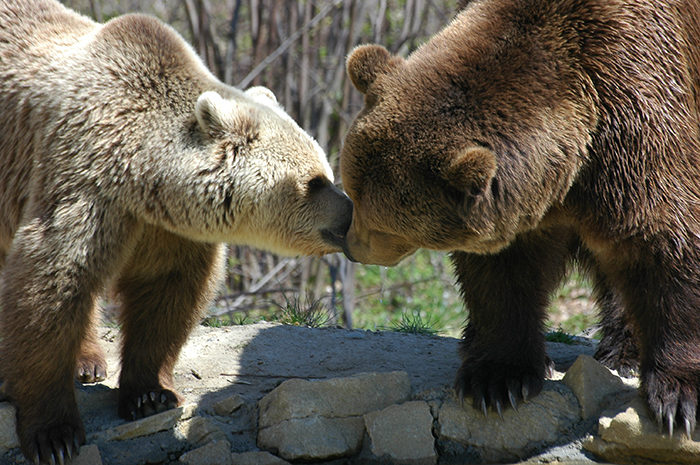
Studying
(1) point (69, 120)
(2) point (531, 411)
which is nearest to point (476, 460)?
(2) point (531, 411)

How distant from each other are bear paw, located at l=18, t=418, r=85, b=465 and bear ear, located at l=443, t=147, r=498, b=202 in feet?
7.55

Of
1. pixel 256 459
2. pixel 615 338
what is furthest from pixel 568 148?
pixel 256 459

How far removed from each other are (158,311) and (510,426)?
6.80ft

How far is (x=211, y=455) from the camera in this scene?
3.91 m

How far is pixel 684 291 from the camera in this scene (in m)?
3.52

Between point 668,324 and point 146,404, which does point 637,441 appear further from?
point 146,404

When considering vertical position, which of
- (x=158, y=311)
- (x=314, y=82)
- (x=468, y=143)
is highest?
(x=314, y=82)

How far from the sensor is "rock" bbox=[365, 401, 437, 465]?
3943 mm

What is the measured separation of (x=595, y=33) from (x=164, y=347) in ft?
9.49

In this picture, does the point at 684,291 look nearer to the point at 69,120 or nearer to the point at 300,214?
the point at 300,214

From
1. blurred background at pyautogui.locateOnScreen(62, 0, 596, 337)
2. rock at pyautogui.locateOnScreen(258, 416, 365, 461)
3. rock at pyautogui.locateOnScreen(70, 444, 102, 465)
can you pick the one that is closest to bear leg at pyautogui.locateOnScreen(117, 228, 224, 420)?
rock at pyautogui.locateOnScreen(70, 444, 102, 465)

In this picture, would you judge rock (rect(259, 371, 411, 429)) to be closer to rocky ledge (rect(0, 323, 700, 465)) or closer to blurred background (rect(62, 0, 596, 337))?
rocky ledge (rect(0, 323, 700, 465))

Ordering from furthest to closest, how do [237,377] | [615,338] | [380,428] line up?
[615,338], [237,377], [380,428]

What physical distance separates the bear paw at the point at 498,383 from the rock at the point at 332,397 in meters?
0.36
